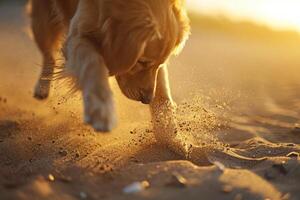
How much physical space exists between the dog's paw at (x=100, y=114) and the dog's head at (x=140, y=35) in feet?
2.08

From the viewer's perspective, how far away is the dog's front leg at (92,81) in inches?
137

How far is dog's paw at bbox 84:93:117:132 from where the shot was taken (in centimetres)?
346

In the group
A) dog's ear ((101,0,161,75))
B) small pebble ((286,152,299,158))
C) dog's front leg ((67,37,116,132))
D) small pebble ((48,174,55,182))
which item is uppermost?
dog's ear ((101,0,161,75))

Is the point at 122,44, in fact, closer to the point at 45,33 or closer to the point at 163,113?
the point at 163,113

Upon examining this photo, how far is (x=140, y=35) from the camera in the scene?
399 cm

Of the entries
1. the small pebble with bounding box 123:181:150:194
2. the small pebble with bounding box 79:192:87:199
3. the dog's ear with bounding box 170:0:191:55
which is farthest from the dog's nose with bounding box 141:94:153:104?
the small pebble with bounding box 79:192:87:199

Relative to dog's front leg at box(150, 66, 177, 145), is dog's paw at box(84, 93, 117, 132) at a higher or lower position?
higher

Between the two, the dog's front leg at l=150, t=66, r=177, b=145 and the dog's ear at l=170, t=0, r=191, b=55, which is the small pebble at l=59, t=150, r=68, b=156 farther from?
the dog's ear at l=170, t=0, r=191, b=55

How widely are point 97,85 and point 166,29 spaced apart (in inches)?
34.5

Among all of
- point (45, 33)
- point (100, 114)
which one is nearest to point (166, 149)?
point (100, 114)

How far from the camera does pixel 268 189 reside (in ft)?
10.7

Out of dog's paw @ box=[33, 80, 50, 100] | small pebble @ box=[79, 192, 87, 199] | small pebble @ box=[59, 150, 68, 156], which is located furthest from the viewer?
dog's paw @ box=[33, 80, 50, 100]

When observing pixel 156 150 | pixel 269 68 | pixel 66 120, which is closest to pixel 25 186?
pixel 156 150

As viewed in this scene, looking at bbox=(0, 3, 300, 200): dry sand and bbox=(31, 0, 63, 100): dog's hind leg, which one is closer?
bbox=(0, 3, 300, 200): dry sand
